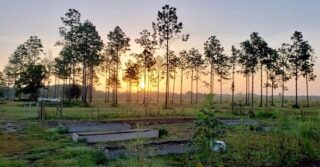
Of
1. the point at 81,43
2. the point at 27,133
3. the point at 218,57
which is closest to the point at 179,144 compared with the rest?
the point at 27,133

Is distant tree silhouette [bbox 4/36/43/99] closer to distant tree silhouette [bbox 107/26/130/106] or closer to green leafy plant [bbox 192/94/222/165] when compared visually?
distant tree silhouette [bbox 107/26/130/106]

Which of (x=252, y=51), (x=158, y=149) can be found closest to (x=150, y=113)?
(x=158, y=149)

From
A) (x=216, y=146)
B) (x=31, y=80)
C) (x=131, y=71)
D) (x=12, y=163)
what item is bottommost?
(x=12, y=163)

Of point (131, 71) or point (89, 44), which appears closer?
point (89, 44)

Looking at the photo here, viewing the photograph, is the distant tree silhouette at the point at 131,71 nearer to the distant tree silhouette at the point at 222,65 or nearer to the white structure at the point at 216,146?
the distant tree silhouette at the point at 222,65

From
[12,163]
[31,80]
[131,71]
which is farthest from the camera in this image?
[131,71]

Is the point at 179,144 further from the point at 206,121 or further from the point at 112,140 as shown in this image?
the point at 206,121

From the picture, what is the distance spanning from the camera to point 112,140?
16547mm

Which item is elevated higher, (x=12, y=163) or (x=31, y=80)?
(x=31, y=80)

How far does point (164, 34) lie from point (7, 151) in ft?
130

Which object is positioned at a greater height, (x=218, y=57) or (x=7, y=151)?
(x=218, y=57)

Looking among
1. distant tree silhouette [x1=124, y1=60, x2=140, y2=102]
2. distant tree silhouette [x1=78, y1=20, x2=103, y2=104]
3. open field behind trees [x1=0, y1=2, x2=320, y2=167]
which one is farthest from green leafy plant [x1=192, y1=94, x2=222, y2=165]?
distant tree silhouette [x1=124, y1=60, x2=140, y2=102]

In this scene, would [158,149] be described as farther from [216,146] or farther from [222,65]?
[222,65]

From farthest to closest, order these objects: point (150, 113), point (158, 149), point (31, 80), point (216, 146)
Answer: point (31, 80)
point (150, 113)
point (158, 149)
point (216, 146)
